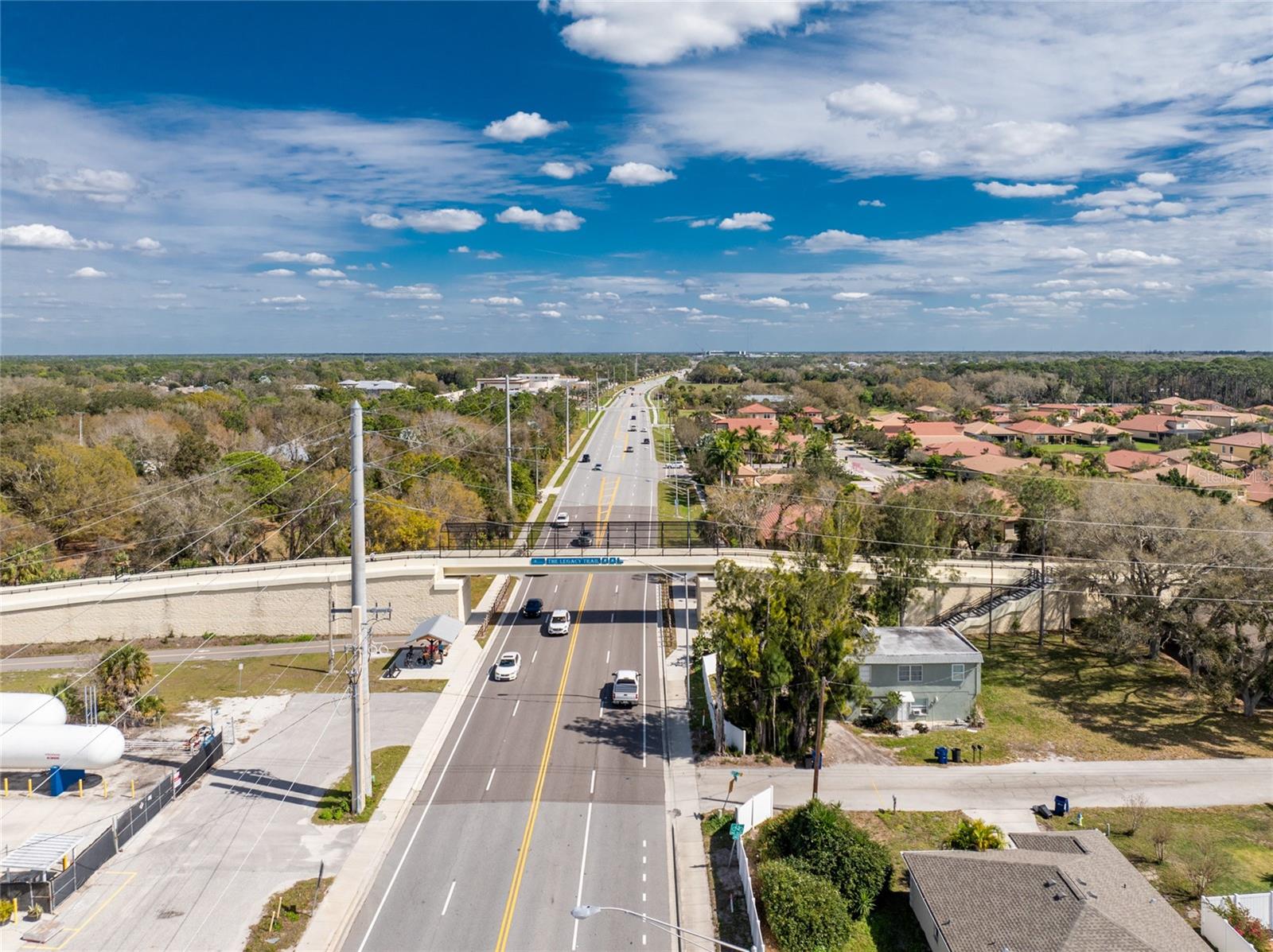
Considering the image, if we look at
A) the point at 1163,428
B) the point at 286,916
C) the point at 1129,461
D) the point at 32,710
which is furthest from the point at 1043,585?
the point at 1163,428

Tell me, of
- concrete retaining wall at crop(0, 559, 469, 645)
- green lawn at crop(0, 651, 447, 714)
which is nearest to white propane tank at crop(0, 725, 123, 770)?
green lawn at crop(0, 651, 447, 714)

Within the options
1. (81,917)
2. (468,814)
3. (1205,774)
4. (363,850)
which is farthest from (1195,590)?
(81,917)

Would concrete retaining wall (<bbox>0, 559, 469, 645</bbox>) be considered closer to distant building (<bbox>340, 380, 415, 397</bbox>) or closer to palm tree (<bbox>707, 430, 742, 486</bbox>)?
palm tree (<bbox>707, 430, 742, 486</bbox>)

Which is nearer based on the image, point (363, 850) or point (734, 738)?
point (363, 850)

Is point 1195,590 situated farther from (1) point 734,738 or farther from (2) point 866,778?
(1) point 734,738

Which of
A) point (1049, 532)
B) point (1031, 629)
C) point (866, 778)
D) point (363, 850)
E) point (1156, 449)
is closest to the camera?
point (363, 850)

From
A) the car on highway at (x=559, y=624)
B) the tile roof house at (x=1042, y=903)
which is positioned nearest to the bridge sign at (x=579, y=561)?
the car on highway at (x=559, y=624)
